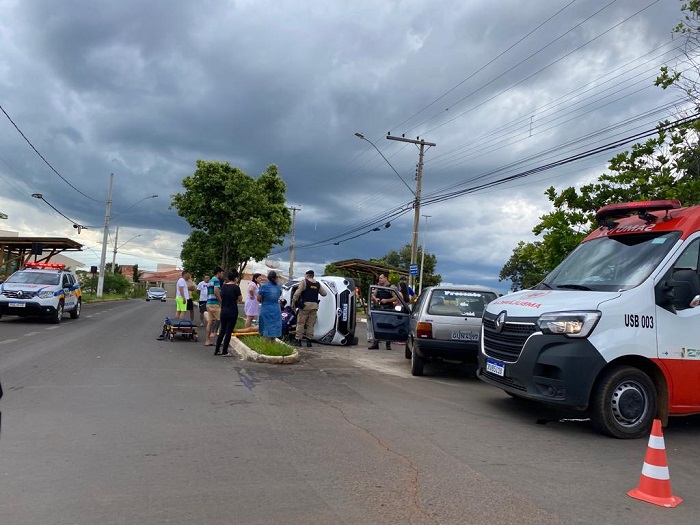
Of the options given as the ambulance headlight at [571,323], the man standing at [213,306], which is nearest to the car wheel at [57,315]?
the man standing at [213,306]

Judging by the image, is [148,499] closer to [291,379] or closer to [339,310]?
[291,379]

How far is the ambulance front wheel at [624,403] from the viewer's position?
5855mm

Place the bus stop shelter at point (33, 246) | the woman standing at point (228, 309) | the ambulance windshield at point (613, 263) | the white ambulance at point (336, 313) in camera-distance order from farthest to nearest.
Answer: the bus stop shelter at point (33, 246) → the white ambulance at point (336, 313) → the woman standing at point (228, 309) → the ambulance windshield at point (613, 263)

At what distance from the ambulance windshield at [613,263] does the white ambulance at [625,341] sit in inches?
0.6

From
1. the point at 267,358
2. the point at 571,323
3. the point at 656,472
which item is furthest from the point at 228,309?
the point at 656,472

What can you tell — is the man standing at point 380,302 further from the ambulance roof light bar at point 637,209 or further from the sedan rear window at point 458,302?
the ambulance roof light bar at point 637,209

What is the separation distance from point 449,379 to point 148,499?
675 cm

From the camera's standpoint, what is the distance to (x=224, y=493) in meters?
4.01

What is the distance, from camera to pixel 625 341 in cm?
581

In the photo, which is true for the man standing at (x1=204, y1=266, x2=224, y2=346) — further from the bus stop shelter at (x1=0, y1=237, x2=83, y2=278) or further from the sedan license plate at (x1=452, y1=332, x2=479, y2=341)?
the bus stop shelter at (x1=0, y1=237, x2=83, y2=278)

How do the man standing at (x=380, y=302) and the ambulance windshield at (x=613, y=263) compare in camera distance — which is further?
the man standing at (x=380, y=302)

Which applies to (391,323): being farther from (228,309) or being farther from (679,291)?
(679,291)

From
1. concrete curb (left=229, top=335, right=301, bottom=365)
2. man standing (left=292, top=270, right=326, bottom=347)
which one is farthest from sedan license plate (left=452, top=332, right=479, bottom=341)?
man standing (left=292, top=270, right=326, bottom=347)

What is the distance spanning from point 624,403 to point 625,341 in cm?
68
